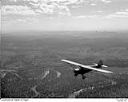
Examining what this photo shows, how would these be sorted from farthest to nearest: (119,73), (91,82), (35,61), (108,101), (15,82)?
(35,61) → (119,73) → (15,82) → (91,82) → (108,101)

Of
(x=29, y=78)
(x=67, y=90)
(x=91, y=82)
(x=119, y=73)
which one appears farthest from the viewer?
(x=119, y=73)

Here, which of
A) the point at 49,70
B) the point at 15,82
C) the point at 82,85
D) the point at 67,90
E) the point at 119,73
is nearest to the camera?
the point at 67,90

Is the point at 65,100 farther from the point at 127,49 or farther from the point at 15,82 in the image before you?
the point at 127,49

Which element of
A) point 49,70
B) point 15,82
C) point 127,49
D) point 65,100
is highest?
point 65,100

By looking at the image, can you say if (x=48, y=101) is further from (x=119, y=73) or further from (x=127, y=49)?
(x=127, y=49)

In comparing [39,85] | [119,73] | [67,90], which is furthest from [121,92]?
[39,85]

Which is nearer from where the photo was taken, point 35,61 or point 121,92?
point 121,92

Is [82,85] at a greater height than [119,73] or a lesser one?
greater

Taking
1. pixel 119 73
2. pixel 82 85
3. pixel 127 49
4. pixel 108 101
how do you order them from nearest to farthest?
pixel 108 101
pixel 82 85
pixel 119 73
pixel 127 49

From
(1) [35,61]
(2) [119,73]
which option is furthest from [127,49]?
(1) [35,61]
